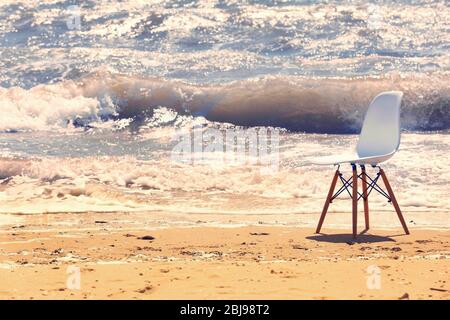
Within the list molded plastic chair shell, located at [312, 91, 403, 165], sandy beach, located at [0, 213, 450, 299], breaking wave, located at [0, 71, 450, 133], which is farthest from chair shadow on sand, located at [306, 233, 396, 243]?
breaking wave, located at [0, 71, 450, 133]

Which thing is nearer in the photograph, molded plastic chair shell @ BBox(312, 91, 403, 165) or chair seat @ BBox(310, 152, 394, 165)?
chair seat @ BBox(310, 152, 394, 165)

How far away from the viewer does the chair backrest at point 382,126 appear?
31.1 ft

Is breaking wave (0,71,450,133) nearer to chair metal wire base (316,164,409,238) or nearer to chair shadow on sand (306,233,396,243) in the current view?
chair metal wire base (316,164,409,238)

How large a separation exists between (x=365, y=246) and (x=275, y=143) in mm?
7657

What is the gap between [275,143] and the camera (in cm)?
1670

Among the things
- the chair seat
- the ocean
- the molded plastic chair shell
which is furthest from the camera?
the ocean

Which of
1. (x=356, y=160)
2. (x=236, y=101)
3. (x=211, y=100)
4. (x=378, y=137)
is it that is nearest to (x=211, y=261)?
(x=356, y=160)

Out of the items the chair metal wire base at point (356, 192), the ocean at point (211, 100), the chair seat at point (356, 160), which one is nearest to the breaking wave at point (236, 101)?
the ocean at point (211, 100)

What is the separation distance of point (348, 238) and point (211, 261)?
1.84m

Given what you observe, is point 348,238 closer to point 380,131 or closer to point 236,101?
point 380,131

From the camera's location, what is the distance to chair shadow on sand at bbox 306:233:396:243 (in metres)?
9.46

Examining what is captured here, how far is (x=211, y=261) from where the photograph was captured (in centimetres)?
828

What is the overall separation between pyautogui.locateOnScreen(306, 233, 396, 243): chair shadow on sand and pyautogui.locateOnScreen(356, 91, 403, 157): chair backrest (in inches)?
30.0

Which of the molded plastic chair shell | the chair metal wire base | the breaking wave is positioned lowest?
the chair metal wire base
